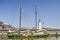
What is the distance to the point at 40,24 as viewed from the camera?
46.2 metres

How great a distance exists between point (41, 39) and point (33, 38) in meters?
1.44

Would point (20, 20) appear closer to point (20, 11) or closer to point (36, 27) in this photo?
point (20, 11)

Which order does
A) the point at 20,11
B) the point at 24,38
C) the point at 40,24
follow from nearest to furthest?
the point at 24,38, the point at 20,11, the point at 40,24

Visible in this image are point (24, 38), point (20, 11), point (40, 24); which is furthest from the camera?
point (40, 24)

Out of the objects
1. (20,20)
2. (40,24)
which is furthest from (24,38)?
(40,24)

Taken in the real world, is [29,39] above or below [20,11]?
below

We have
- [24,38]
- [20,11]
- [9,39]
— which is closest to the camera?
[9,39]

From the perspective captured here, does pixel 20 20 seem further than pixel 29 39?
Yes

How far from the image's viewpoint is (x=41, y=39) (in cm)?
2728

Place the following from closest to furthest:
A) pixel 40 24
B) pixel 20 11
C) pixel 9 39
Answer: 1. pixel 9 39
2. pixel 20 11
3. pixel 40 24

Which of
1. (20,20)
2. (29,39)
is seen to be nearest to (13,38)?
(29,39)

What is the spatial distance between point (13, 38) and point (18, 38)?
995 mm

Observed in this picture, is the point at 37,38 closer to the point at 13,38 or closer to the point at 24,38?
the point at 24,38

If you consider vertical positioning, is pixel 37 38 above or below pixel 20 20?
below
